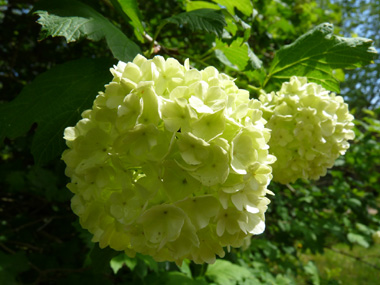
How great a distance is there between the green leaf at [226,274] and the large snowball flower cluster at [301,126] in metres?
1.27

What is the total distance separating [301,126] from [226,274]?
165 centimetres

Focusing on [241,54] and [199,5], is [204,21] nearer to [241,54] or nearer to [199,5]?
[241,54]

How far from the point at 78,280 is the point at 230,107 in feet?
9.59

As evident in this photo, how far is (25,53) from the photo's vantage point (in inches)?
152

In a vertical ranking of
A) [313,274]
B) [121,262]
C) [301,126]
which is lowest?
[313,274]

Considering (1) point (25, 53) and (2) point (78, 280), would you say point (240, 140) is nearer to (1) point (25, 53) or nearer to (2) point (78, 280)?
(2) point (78, 280)

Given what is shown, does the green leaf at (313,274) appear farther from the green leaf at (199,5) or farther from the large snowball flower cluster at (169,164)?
the green leaf at (199,5)

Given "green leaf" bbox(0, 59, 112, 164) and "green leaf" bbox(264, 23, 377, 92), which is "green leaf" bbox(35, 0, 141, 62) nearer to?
"green leaf" bbox(0, 59, 112, 164)

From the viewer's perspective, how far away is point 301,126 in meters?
1.80

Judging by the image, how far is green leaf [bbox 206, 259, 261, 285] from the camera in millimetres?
2725

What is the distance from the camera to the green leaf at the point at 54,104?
144cm

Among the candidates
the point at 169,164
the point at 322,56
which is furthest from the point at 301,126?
the point at 169,164

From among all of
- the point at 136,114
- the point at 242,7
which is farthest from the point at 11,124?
the point at 242,7

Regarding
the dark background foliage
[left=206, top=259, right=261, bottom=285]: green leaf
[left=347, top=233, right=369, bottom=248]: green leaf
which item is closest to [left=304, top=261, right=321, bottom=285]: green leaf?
the dark background foliage
